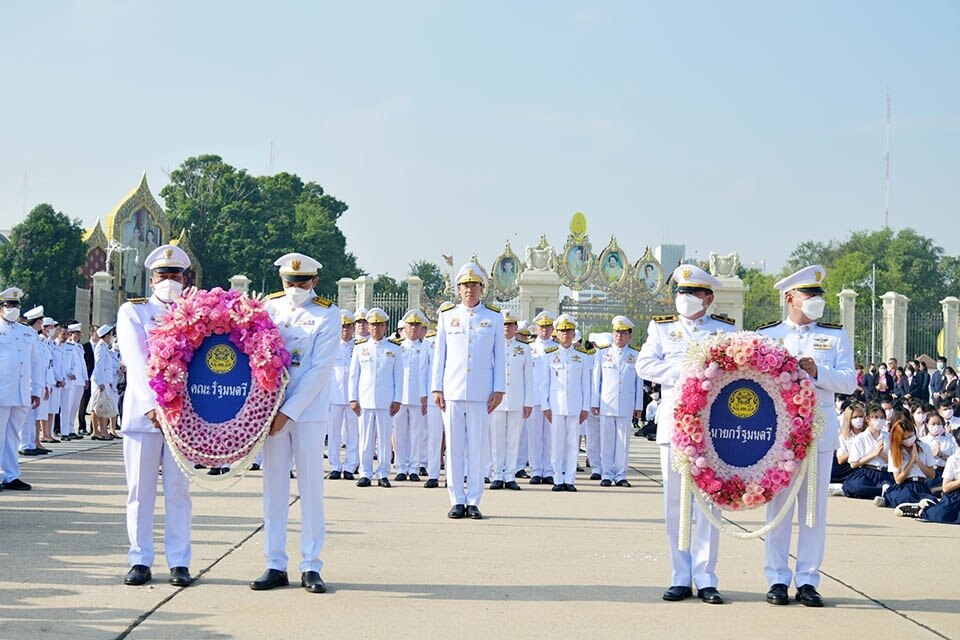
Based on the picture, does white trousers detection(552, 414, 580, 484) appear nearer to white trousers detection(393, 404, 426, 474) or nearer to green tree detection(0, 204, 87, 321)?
white trousers detection(393, 404, 426, 474)

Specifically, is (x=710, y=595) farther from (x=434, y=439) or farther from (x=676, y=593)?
(x=434, y=439)

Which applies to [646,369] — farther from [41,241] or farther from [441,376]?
[41,241]

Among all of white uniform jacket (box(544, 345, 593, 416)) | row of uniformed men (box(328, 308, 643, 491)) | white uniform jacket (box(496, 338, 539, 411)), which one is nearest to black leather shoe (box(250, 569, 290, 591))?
row of uniformed men (box(328, 308, 643, 491))

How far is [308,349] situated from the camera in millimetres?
7242

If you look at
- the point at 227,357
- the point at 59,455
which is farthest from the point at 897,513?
the point at 59,455

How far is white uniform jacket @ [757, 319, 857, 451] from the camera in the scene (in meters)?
7.07

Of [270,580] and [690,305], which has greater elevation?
[690,305]

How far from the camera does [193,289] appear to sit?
23.8 feet

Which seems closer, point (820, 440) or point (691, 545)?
point (820, 440)

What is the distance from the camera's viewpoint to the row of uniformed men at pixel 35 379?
12281 millimetres

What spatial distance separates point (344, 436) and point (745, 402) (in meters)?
8.95

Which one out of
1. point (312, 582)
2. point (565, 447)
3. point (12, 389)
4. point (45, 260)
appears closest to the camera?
point (312, 582)

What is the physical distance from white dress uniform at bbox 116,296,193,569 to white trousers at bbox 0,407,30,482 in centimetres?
543

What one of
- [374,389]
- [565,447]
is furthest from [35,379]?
[565,447]
